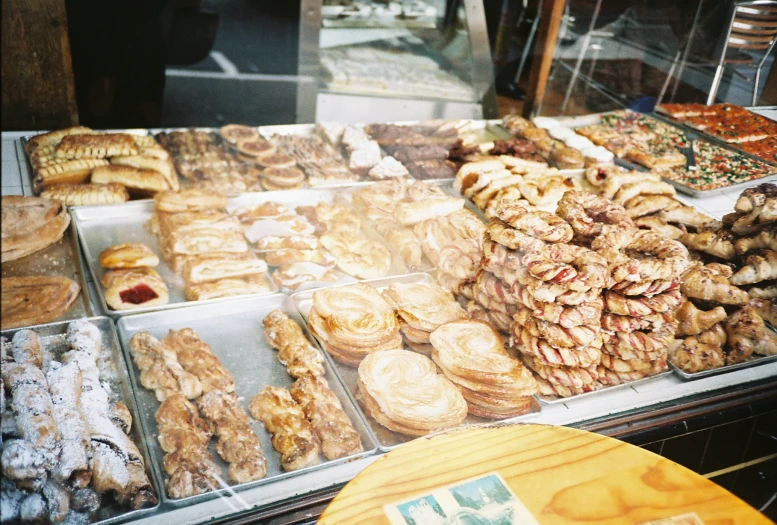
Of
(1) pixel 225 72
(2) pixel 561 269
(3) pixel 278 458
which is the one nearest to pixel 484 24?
(1) pixel 225 72

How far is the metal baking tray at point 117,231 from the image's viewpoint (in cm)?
300

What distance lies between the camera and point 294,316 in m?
2.87

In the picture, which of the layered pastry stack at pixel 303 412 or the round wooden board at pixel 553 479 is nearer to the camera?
the round wooden board at pixel 553 479

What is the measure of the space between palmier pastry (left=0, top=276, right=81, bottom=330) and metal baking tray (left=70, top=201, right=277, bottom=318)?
18cm

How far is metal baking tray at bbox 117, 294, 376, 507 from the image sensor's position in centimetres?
213

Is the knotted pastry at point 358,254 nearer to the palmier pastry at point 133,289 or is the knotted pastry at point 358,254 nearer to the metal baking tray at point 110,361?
the palmier pastry at point 133,289

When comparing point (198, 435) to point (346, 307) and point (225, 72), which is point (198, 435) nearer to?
point (346, 307)

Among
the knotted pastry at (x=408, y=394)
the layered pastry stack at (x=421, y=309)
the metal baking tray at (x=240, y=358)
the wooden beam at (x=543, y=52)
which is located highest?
the wooden beam at (x=543, y=52)

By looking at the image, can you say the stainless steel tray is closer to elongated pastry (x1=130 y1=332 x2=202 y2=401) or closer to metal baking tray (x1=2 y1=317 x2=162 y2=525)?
elongated pastry (x1=130 y1=332 x2=202 y2=401)

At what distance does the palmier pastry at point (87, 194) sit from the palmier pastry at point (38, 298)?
0.70 metres

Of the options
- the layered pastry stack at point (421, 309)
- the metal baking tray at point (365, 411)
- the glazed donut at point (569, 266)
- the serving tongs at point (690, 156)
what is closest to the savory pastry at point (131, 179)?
the metal baking tray at point (365, 411)

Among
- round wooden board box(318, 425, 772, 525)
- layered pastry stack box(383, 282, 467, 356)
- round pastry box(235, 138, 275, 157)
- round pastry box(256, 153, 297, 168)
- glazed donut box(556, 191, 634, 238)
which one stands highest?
glazed donut box(556, 191, 634, 238)

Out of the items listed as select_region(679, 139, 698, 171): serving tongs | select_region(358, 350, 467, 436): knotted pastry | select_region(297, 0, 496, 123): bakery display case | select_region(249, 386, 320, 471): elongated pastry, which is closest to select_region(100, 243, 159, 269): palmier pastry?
select_region(249, 386, 320, 471): elongated pastry

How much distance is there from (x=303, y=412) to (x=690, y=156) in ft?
11.3
